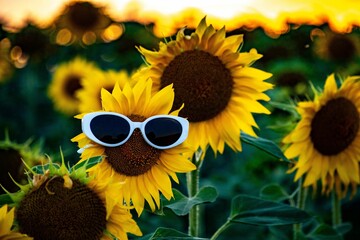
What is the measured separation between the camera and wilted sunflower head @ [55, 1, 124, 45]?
15.4 feet

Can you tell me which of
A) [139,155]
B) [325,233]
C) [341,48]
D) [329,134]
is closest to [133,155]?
[139,155]

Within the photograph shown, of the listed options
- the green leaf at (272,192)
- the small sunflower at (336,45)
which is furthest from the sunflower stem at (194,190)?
the small sunflower at (336,45)

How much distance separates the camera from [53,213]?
134 centimetres

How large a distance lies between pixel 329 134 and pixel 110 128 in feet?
2.66

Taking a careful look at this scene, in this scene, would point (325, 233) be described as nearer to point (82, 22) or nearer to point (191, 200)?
point (191, 200)

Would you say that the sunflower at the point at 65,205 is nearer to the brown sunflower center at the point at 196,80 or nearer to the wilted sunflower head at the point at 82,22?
the brown sunflower center at the point at 196,80

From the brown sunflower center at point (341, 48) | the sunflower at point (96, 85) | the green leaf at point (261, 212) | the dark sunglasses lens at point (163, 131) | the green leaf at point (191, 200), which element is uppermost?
the brown sunflower center at point (341, 48)

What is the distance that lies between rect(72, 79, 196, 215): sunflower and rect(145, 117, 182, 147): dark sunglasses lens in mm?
26

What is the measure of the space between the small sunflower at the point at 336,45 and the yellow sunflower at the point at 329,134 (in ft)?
7.60

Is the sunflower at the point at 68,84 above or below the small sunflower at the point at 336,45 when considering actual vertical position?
below

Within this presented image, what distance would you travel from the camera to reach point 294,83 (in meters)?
3.68

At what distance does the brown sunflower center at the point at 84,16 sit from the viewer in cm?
471

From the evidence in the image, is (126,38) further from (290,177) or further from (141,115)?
(141,115)

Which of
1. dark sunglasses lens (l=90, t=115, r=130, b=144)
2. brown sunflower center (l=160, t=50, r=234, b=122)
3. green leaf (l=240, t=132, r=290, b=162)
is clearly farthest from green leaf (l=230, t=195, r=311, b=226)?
dark sunglasses lens (l=90, t=115, r=130, b=144)
